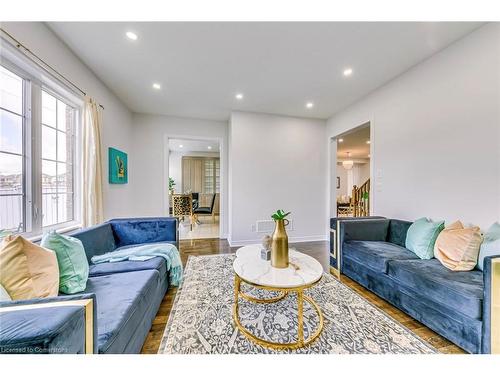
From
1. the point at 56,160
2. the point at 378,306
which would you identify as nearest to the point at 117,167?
the point at 56,160

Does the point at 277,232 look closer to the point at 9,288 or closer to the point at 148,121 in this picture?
the point at 9,288

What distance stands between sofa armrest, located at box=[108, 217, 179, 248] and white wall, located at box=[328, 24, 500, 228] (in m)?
3.03

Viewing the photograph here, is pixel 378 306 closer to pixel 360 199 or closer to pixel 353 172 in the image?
pixel 360 199

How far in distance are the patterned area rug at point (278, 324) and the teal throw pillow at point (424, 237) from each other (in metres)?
0.75

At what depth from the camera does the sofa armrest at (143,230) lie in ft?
7.78

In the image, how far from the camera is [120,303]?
119 centimetres

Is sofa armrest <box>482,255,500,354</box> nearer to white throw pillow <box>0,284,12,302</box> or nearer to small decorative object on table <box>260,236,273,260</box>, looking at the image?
small decorative object on table <box>260,236,273,260</box>

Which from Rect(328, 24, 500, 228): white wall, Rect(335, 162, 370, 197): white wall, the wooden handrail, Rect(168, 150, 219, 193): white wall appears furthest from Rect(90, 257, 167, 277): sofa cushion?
Rect(335, 162, 370, 197): white wall

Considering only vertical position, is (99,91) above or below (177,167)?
above

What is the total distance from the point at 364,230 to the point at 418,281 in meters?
0.95

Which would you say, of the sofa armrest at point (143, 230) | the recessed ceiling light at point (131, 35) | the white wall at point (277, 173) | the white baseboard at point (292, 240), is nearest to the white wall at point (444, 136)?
the white wall at point (277, 173)

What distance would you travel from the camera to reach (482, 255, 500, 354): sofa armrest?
1175 mm
